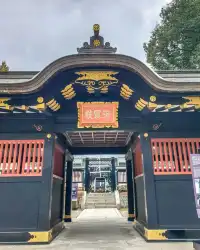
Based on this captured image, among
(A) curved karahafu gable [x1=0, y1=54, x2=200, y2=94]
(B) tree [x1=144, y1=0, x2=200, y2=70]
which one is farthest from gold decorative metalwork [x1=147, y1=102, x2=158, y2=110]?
(B) tree [x1=144, y1=0, x2=200, y2=70]

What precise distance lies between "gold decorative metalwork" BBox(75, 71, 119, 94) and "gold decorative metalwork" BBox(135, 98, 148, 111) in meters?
0.85

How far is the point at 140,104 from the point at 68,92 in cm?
198

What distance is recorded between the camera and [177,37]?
2170 cm

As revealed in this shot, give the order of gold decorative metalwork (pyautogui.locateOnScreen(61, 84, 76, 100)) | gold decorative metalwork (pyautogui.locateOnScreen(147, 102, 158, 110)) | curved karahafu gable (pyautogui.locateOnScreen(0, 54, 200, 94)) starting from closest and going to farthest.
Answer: curved karahafu gable (pyautogui.locateOnScreen(0, 54, 200, 94))
gold decorative metalwork (pyautogui.locateOnScreen(147, 102, 158, 110))
gold decorative metalwork (pyautogui.locateOnScreen(61, 84, 76, 100))

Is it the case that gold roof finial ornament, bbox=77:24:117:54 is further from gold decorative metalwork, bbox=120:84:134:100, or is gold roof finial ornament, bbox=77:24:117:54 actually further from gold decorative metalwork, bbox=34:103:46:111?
gold decorative metalwork, bbox=34:103:46:111

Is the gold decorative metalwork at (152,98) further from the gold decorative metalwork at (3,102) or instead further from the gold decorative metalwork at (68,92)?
the gold decorative metalwork at (3,102)

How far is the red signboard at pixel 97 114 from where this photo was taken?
6199 millimetres

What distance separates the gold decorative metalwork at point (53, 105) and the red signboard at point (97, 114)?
0.59m

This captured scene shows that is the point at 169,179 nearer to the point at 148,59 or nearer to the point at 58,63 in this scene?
the point at 58,63

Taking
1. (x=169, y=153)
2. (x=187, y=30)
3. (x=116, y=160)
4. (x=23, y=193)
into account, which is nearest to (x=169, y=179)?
(x=169, y=153)

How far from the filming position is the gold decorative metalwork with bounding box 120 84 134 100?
5758 mm

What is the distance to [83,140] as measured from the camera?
29.1 feet

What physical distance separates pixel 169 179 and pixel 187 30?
19554 mm

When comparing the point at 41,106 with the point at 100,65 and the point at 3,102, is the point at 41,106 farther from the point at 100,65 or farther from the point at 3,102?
the point at 100,65
